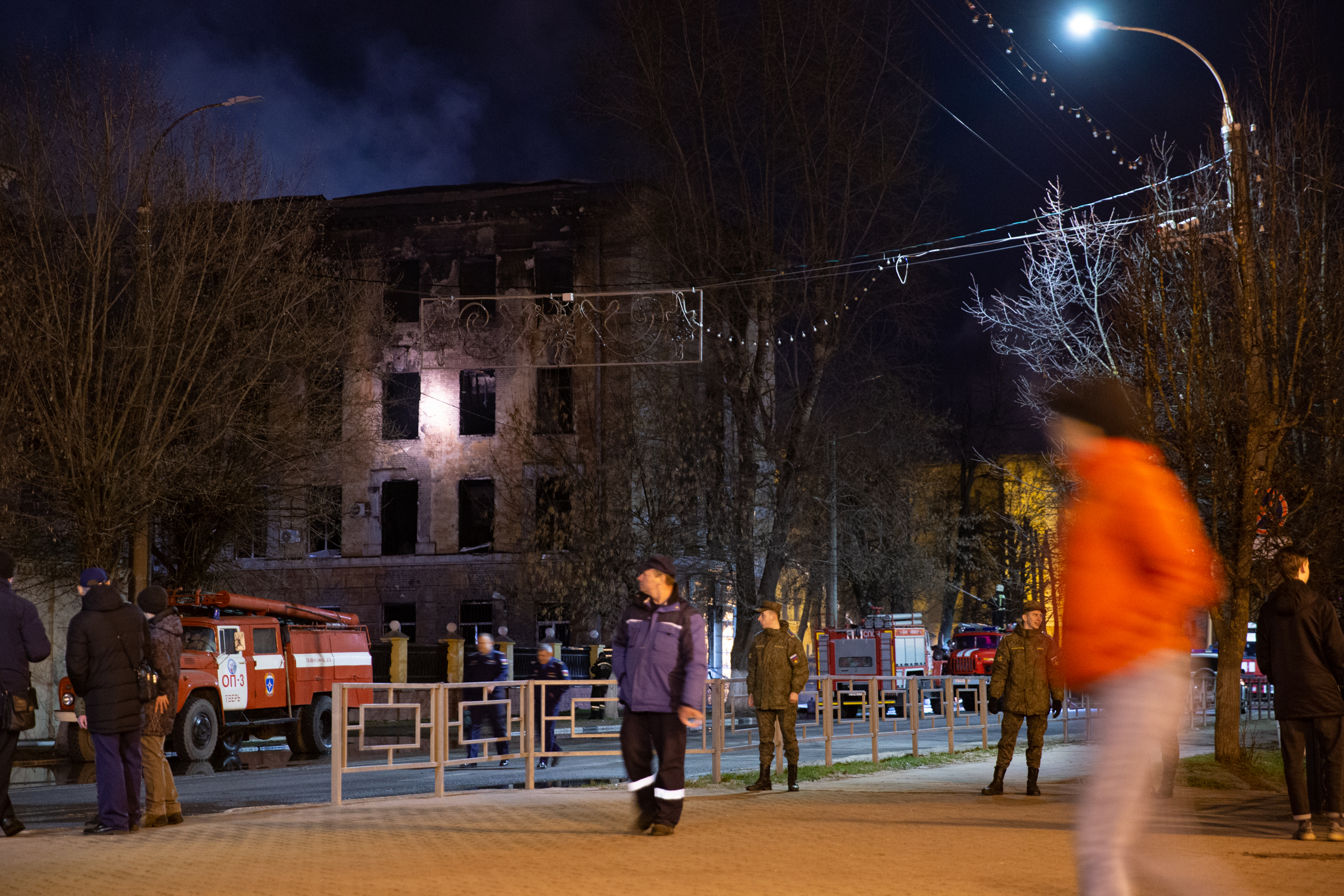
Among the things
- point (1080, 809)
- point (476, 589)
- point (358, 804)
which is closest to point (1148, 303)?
point (358, 804)

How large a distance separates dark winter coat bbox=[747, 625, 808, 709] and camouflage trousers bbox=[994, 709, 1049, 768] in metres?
2.04

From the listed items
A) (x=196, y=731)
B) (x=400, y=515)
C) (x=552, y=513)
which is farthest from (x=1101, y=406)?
(x=400, y=515)

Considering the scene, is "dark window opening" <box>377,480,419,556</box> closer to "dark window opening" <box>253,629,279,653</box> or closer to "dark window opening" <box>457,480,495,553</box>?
"dark window opening" <box>457,480,495,553</box>

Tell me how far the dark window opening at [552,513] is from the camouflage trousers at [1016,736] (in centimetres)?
2708

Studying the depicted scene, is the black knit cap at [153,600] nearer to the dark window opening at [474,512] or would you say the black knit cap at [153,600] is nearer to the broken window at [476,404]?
the dark window opening at [474,512]

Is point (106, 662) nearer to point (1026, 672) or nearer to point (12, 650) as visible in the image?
point (12, 650)

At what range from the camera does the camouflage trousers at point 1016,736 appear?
12969 millimetres

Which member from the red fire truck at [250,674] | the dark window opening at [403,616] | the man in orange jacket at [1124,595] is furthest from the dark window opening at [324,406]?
the man in orange jacket at [1124,595]

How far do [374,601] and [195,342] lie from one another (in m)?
24.0

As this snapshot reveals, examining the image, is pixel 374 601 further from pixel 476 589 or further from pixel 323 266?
pixel 323 266

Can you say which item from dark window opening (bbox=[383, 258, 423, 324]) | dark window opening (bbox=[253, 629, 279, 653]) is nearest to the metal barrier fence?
dark window opening (bbox=[253, 629, 279, 653])

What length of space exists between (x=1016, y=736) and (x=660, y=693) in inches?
183

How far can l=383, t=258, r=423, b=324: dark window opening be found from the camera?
153 feet

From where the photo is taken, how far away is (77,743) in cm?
2358
